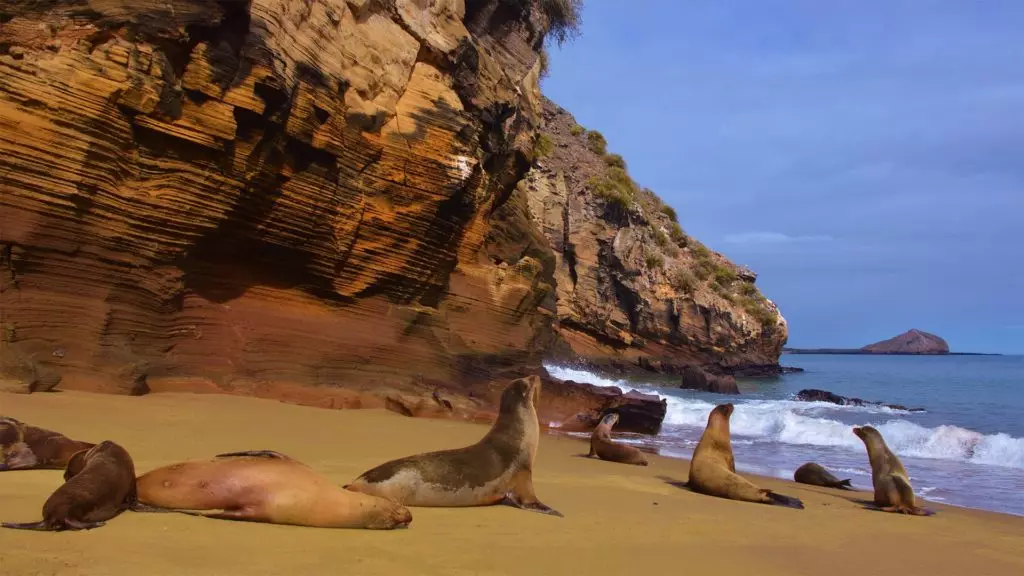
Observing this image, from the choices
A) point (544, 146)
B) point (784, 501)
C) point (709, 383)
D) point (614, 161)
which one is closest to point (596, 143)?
point (614, 161)

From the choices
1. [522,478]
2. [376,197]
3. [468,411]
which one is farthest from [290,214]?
[522,478]

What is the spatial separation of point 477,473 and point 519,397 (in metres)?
1.22

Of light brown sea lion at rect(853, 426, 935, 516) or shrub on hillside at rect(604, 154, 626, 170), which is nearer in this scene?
light brown sea lion at rect(853, 426, 935, 516)

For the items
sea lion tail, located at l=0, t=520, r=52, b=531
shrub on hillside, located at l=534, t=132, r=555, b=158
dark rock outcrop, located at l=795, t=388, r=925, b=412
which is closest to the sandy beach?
sea lion tail, located at l=0, t=520, r=52, b=531

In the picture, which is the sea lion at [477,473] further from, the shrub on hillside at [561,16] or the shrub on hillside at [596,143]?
the shrub on hillside at [596,143]

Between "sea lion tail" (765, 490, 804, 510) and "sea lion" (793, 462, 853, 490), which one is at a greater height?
"sea lion" (793, 462, 853, 490)

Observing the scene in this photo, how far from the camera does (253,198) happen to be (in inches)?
435

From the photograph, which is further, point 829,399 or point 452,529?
point 829,399

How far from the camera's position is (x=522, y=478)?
6.13m

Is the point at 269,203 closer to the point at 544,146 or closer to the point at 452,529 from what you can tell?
the point at 452,529

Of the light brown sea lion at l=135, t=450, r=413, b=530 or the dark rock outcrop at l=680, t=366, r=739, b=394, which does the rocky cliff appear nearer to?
the light brown sea lion at l=135, t=450, r=413, b=530

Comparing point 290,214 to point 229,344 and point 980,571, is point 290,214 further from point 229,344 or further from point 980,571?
point 980,571

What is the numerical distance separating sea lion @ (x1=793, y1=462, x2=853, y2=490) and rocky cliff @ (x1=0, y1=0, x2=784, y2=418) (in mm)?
5533

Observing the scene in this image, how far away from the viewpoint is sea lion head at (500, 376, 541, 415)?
684cm
